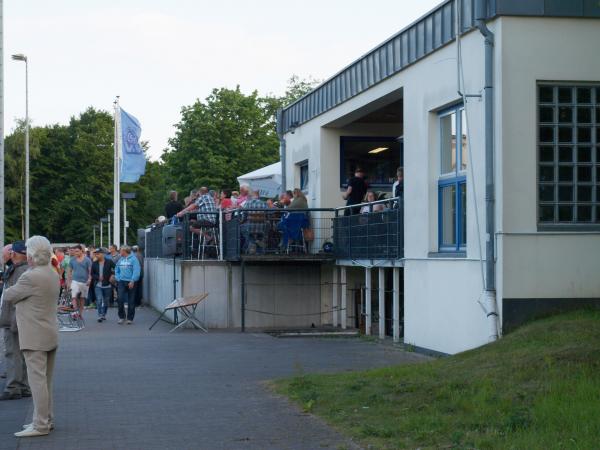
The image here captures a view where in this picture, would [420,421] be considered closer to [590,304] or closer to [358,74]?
[590,304]

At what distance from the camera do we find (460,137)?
16.9 metres

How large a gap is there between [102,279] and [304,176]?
600 centimetres

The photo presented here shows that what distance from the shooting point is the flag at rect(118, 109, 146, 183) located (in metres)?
36.5

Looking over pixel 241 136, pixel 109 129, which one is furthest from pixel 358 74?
pixel 109 129

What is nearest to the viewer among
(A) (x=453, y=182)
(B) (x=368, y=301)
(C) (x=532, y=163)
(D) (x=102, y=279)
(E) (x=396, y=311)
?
(C) (x=532, y=163)

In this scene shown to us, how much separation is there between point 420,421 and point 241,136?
6515cm

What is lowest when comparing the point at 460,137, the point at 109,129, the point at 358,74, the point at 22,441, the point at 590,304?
the point at 22,441

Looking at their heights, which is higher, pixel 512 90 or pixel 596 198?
pixel 512 90

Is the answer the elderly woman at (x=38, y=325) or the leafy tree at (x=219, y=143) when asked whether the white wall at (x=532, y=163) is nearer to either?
the elderly woman at (x=38, y=325)

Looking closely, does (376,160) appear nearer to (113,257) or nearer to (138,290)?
(138,290)

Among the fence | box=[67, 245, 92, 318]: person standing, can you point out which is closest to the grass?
the fence

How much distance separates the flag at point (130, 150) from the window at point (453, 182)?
793 inches

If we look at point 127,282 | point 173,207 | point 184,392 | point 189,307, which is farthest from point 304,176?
point 184,392

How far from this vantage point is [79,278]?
2605 cm
